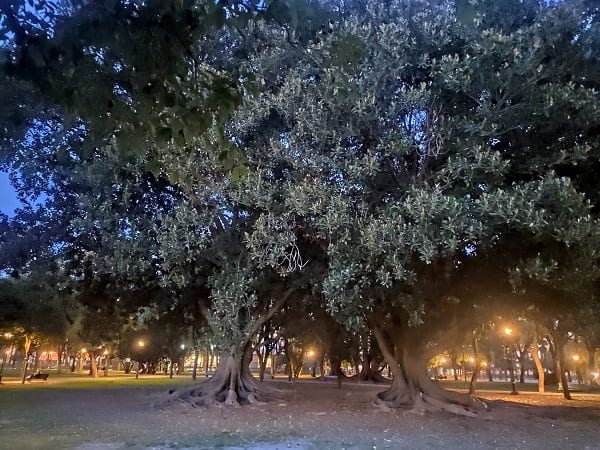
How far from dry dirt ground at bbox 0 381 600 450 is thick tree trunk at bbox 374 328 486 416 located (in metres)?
0.68

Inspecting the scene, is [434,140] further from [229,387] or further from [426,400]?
[229,387]

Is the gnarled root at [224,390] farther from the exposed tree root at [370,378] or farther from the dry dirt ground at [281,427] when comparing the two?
the exposed tree root at [370,378]

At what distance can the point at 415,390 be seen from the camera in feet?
56.9

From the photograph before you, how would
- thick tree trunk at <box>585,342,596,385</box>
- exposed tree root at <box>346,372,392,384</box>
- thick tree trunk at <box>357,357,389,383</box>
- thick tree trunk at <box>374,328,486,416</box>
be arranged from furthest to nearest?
thick tree trunk at <box>357,357,389,383</box>, exposed tree root at <box>346,372,392,384</box>, thick tree trunk at <box>585,342,596,385</box>, thick tree trunk at <box>374,328,486,416</box>

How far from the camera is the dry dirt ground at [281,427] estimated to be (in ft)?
34.5

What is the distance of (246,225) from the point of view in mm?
14648

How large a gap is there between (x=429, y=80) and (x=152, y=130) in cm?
867

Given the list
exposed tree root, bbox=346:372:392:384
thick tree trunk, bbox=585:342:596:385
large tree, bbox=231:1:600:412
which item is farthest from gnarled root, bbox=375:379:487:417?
exposed tree root, bbox=346:372:392:384

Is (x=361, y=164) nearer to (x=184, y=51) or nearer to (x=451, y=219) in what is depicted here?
(x=451, y=219)

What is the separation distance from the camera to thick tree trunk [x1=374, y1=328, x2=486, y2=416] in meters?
16.5

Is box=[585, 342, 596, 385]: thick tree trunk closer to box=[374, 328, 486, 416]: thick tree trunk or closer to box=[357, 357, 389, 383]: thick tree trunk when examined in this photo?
box=[357, 357, 389, 383]: thick tree trunk

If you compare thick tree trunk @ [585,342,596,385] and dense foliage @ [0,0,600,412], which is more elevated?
dense foliage @ [0,0,600,412]

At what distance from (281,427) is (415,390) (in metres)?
6.00

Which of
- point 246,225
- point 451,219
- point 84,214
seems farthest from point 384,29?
point 84,214
